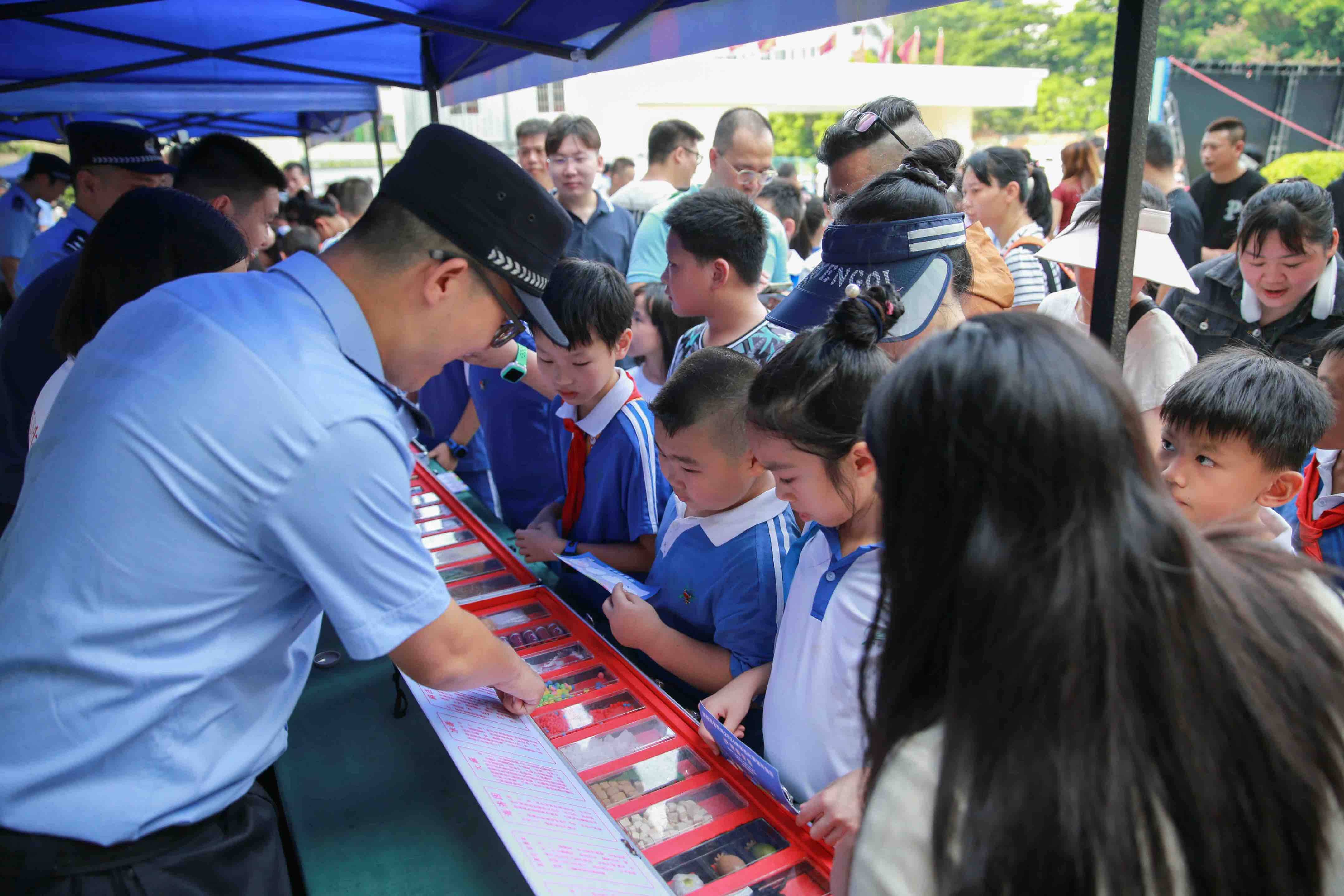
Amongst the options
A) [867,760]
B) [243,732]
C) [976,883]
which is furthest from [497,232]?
[976,883]

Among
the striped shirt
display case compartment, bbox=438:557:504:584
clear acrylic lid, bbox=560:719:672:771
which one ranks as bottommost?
display case compartment, bbox=438:557:504:584

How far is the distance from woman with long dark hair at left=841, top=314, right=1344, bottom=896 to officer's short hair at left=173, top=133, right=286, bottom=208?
291 cm

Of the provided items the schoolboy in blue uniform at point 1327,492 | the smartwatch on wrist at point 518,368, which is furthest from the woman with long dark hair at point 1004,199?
the smartwatch on wrist at point 518,368

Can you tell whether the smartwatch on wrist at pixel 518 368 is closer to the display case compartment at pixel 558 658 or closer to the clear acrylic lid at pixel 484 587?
the clear acrylic lid at pixel 484 587

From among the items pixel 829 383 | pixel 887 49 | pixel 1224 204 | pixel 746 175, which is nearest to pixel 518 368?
pixel 829 383

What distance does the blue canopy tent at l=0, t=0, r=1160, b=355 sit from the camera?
1.20 metres

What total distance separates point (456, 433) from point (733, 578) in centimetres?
193

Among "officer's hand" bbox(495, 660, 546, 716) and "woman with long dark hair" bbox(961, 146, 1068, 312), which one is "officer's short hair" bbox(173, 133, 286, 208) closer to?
"officer's hand" bbox(495, 660, 546, 716)

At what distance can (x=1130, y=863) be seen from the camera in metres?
0.56

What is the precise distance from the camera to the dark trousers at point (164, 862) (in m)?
0.94

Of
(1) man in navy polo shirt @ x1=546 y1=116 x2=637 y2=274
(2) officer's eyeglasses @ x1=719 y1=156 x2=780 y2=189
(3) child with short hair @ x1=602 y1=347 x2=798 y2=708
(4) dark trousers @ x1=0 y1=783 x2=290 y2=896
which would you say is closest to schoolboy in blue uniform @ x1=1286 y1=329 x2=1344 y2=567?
(3) child with short hair @ x1=602 y1=347 x2=798 y2=708

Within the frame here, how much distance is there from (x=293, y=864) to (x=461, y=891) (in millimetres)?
327

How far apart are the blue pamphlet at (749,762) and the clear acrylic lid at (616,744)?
0.11 m

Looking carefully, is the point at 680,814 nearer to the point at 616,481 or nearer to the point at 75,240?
the point at 616,481
